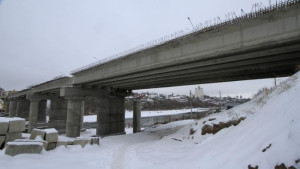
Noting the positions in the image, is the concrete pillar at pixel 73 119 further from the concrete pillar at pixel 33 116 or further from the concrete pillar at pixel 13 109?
the concrete pillar at pixel 13 109

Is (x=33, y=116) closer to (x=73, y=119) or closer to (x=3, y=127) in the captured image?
(x=73, y=119)

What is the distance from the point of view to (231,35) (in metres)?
11.5

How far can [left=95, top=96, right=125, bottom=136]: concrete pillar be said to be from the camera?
27.0 m

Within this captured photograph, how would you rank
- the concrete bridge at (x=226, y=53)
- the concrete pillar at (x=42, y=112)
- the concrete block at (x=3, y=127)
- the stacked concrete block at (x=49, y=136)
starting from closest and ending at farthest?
the concrete bridge at (x=226, y=53), the concrete block at (x=3, y=127), the stacked concrete block at (x=49, y=136), the concrete pillar at (x=42, y=112)

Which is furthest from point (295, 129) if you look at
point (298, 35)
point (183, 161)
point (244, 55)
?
point (244, 55)

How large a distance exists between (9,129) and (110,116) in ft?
57.2

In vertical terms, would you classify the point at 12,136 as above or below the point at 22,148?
above

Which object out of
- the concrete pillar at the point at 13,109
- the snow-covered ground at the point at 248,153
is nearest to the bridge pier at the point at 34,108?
the concrete pillar at the point at 13,109

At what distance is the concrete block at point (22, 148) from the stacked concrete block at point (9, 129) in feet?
8.80

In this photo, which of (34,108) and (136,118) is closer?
A: (136,118)

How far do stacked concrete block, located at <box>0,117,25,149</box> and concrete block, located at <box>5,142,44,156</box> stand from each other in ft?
8.80

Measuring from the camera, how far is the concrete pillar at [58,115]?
136 feet

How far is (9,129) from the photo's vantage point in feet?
33.5

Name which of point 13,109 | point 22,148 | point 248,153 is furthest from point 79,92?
point 13,109
